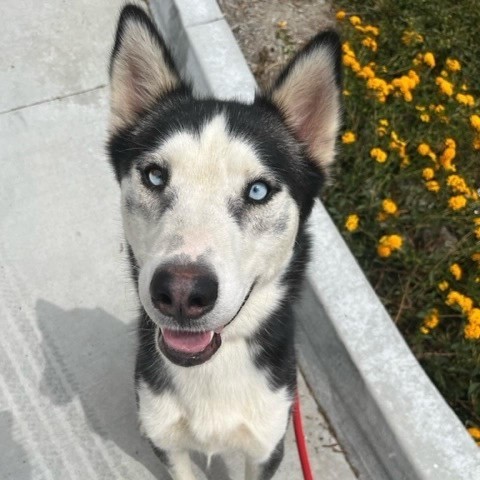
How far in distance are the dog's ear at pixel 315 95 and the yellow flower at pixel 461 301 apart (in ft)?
3.47

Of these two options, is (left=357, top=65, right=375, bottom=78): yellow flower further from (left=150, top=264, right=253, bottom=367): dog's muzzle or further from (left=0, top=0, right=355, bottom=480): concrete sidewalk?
(left=150, top=264, right=253, bottom=367): dog's muzzle

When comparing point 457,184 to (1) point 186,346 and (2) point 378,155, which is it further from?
(1) point 186,346

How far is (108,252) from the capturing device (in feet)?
11.8

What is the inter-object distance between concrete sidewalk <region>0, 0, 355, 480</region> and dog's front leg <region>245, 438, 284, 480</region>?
15.0 inches

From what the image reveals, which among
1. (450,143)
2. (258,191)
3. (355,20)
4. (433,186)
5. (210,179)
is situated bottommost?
(433,186)

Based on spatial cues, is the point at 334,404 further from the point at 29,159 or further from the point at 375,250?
the point at 29,159

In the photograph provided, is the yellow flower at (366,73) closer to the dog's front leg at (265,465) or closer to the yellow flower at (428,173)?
the yellow flower at (428,173)

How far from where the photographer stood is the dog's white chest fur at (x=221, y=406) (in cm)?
235

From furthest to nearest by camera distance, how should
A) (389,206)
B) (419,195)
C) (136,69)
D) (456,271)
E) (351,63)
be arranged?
(351,63), (419,195), (389,206), (456,271), (136,69)

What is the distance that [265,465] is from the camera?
8.59ft

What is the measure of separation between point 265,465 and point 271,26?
9.97 feet

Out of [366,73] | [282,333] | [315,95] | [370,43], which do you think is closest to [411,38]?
[370,43]

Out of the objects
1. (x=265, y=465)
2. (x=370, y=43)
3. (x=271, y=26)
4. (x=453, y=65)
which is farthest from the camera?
(x=271, y=26)

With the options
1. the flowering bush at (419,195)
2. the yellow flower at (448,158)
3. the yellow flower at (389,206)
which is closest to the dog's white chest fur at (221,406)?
the flowering bush at (419,195)
